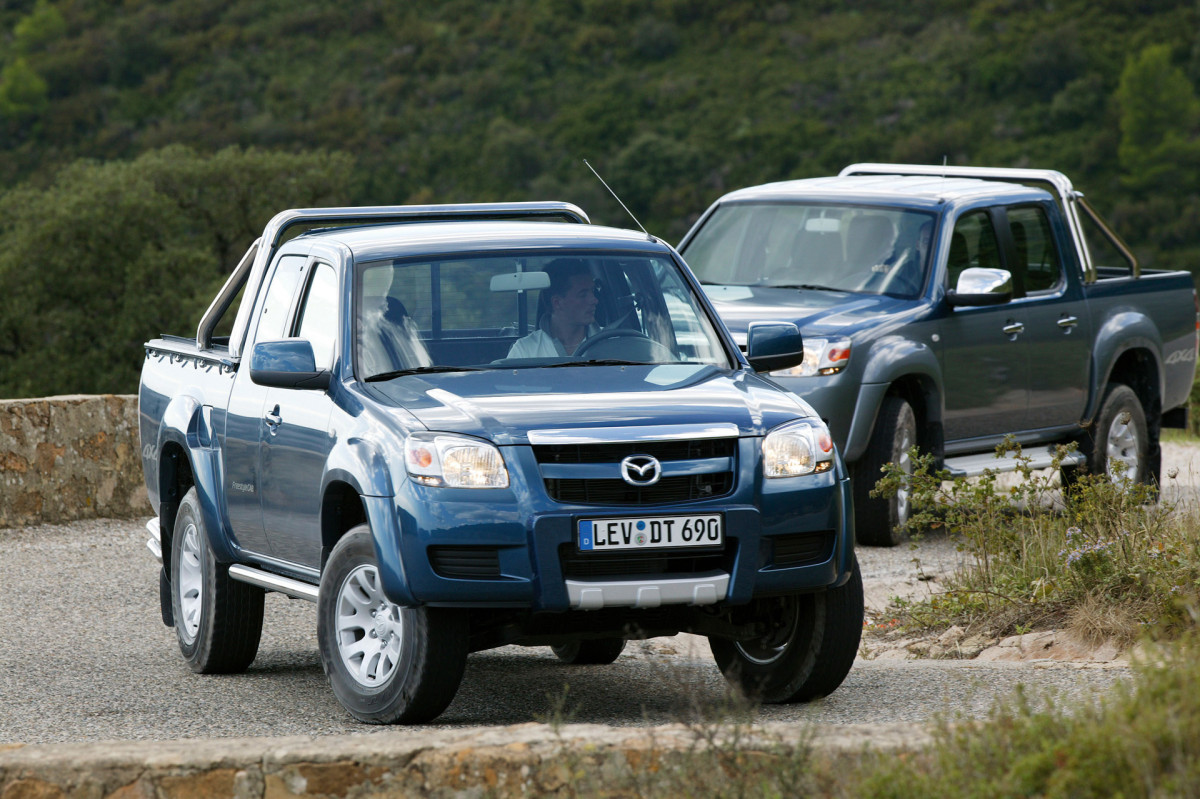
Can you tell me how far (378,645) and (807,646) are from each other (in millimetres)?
1564

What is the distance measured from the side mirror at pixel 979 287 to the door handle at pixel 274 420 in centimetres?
563

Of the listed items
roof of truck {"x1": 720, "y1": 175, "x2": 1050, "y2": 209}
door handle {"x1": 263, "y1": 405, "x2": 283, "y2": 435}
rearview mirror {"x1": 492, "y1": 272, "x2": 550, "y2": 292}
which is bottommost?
door handle {"x1": 263, "y1": 405, "x2": 283, "y2": 435}

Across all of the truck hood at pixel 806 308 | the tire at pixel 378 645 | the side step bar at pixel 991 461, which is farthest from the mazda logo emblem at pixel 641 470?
the side step bar at pixel 991 461

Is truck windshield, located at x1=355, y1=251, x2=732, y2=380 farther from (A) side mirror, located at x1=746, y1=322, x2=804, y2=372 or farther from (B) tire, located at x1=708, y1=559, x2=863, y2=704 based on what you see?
(B) tire, located at x1=708, y1=559, x2=863, y2=704

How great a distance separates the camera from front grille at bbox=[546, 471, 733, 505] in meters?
5.78

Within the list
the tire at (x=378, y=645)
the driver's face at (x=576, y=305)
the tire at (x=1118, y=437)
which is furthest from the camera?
the tire at (x=1118, y=437)

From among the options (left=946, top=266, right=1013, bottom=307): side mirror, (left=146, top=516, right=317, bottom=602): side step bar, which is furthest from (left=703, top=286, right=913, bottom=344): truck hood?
(left=146, top=516, right=317, bottom=602): side step bar

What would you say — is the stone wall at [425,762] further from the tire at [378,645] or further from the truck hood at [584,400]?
the truck hood at [584,400]

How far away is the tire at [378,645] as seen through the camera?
588 centimetres

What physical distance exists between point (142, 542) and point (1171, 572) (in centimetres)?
724

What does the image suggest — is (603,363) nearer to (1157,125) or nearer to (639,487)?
(639,487)

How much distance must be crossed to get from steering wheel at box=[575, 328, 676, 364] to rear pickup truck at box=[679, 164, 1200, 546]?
3.86m

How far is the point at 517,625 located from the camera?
19.8 ft

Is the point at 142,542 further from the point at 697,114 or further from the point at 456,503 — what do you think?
the point at 697,114
